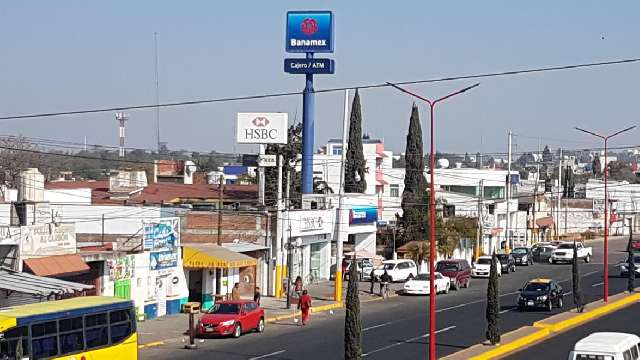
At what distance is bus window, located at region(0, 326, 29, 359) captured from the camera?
2177 cm

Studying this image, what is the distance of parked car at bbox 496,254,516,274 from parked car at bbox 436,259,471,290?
32.4 feet

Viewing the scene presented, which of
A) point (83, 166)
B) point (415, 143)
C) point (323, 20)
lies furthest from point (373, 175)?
point (83, 166)

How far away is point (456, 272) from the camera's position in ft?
190

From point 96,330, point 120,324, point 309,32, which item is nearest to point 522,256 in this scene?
point 309,32

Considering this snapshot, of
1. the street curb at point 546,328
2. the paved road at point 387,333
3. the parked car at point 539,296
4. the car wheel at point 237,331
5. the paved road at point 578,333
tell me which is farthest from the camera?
the parked car at point 539,296

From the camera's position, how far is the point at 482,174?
116 metres

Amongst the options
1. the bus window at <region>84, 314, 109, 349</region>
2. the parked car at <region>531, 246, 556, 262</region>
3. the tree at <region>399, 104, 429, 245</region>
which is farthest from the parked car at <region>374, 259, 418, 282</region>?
the bus window at <region>84, 314, 109, 349</region>

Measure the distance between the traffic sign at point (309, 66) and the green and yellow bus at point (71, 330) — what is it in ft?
155

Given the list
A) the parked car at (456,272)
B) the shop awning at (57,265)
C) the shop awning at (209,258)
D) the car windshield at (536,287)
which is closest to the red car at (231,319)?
the shop awning at (57,265)

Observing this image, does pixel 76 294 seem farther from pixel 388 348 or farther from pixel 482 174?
pixel 482 174

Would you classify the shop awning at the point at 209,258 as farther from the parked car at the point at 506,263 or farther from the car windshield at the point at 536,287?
the parked car at the point at 506,263

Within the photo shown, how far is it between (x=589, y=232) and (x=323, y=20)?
186 ft

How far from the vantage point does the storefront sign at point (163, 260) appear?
41438mm

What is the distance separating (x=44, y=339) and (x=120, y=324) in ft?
10.9
